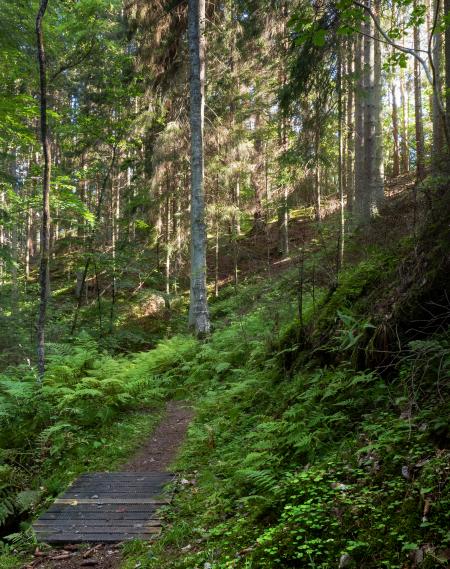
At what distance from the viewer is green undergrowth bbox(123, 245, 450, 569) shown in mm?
2551

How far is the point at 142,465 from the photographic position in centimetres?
602

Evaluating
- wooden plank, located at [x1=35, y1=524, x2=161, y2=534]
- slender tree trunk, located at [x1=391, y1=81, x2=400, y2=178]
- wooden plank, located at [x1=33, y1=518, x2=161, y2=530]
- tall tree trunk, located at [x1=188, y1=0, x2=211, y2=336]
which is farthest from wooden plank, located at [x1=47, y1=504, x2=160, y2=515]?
slender tree trunk, located at [x1=391, y1=81, x2=400, y2=178]

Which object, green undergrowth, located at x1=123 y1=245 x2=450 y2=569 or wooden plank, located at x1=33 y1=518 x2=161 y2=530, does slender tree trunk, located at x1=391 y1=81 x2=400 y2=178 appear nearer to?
green undergrowth, located at x1=123 y1=245 x2=450 y2=569

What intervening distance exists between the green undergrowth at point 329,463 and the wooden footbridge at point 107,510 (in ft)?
0.93

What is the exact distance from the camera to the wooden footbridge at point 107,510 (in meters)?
4.27

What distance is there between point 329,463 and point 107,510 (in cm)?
272

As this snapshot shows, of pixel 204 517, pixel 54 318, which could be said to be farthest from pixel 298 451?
pixel 54 318

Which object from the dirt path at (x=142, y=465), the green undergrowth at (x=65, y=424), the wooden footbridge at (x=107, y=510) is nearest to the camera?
the dirt path at (x=142, y=465)

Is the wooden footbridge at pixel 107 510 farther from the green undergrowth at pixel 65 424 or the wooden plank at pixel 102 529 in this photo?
the green undergrowth at pixel 65 424

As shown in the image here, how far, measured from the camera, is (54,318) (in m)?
16.3

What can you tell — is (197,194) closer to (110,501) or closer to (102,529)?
(110,501)

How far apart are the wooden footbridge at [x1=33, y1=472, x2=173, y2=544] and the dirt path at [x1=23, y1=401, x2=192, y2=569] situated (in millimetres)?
120

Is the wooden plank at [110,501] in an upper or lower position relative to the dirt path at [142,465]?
upper

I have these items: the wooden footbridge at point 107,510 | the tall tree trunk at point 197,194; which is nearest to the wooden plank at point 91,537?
the wooden footbridge at point 107,510
